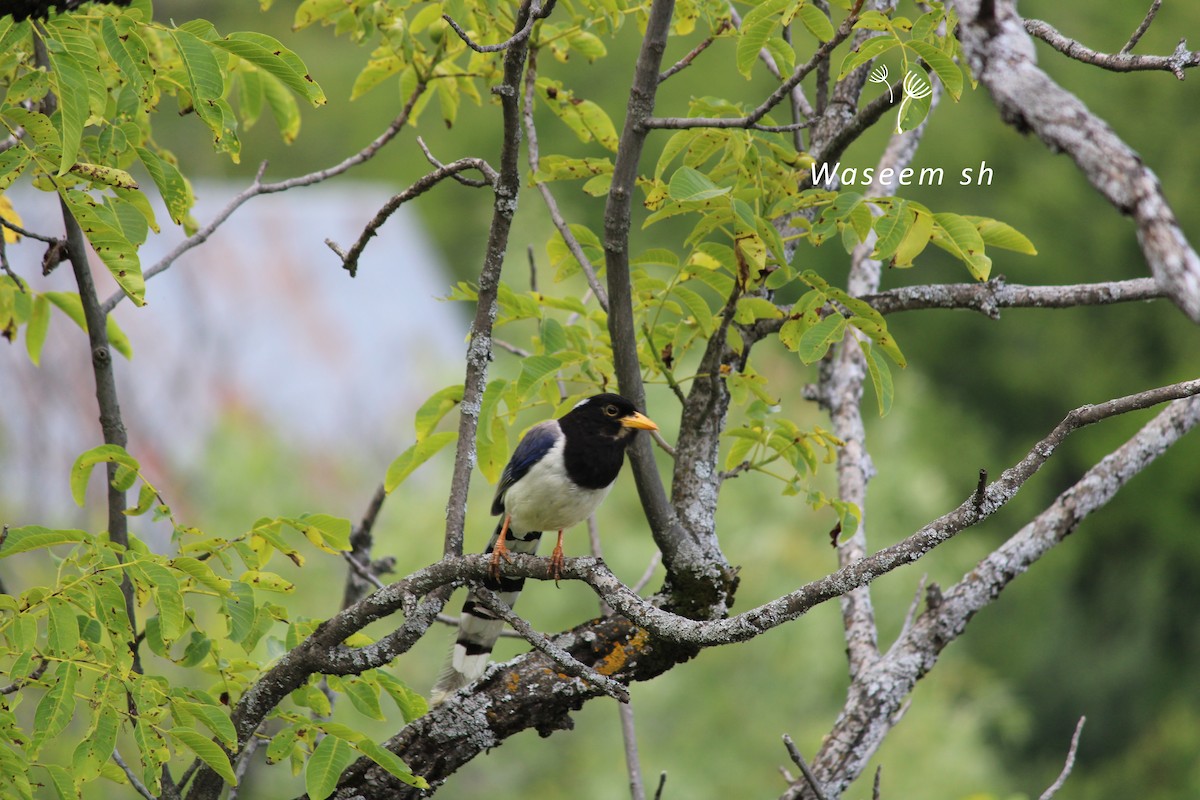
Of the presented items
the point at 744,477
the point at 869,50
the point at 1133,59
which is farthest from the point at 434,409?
the point at 744,477

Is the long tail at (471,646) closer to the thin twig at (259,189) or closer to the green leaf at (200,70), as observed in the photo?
the thin twig at (259,189)

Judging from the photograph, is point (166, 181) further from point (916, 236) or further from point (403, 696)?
point (916, 236)

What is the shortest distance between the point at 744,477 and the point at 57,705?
8760mm

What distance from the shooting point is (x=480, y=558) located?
8.91ft

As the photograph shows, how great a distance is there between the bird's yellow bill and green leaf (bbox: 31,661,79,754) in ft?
5.06

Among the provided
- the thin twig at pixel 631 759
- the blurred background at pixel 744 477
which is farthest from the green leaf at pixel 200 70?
the blurred background at pixel 744 477

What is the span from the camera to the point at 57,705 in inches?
95.7

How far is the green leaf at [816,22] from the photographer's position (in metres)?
2.87

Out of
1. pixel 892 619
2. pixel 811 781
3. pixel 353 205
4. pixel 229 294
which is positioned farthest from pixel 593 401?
pixel 353 205

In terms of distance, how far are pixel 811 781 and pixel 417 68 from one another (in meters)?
2.30

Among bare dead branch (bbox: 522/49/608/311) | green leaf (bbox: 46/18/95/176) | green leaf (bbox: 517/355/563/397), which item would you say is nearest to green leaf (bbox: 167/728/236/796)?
green leaf (bbox: 517/355/563/397)

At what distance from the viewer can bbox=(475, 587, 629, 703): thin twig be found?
2.32m

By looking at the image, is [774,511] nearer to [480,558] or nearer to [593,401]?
[593,401]

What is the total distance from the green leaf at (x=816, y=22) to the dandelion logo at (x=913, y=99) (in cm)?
25
